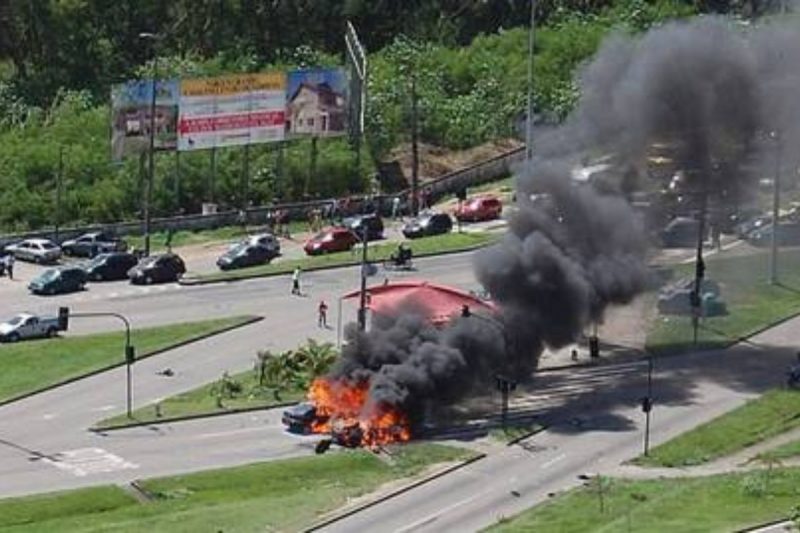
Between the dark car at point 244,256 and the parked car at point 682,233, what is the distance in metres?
22.3

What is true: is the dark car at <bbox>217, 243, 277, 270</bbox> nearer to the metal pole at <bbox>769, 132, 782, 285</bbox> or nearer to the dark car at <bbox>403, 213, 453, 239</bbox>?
the dark car at <bbox>403, 213, 453, 239</bbox>

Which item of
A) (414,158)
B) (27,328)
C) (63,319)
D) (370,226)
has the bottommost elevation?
(27,328)

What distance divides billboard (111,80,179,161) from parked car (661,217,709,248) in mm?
31790

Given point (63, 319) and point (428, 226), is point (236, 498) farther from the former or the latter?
point (428, 226)

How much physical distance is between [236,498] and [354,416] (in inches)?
358

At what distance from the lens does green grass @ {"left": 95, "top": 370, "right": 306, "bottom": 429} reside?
3085 inches

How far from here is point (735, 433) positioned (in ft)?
250

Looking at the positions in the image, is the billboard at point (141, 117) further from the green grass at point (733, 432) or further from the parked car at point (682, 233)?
the green grass at point (733, 432)

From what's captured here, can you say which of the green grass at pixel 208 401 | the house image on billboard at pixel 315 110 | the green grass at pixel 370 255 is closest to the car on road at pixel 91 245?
the green grass at pixel 370 255

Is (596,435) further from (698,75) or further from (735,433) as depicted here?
(698,75)

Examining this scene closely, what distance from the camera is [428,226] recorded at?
112m

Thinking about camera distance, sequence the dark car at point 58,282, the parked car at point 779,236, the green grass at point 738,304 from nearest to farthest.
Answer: the green grass at point 738,304 < the dark car at point 58,282 < the parked car at point 779,236

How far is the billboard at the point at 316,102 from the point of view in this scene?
4719 inches

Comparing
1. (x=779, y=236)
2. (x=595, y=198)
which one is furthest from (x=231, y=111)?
(x=595, y=198)
